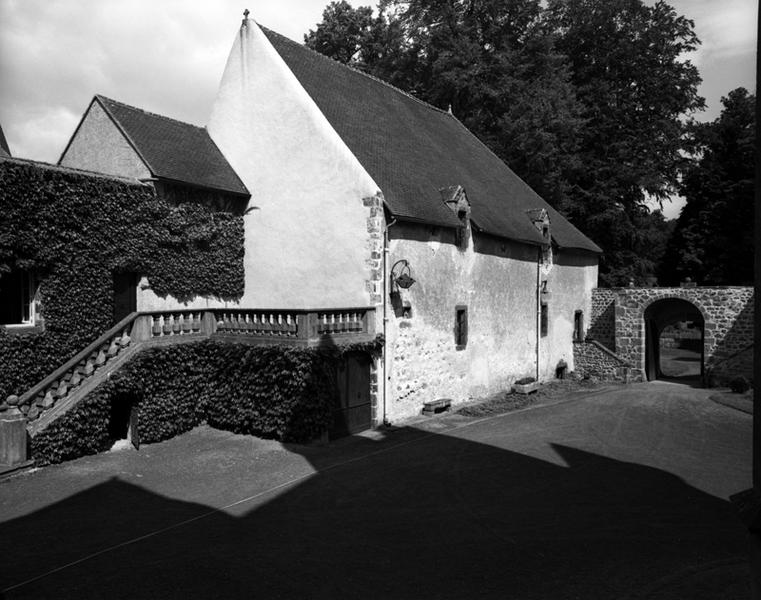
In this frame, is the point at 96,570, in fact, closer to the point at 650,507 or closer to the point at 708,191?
the point at 650,507

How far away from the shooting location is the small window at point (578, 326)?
89.4ft

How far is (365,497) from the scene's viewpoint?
398 inches

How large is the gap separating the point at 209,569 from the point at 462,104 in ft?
96.5

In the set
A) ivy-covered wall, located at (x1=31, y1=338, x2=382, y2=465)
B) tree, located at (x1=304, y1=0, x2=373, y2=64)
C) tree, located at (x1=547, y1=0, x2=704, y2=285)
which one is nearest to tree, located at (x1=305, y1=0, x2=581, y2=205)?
tree, located at (x1=304, y1=0, x2=373, y2=64)

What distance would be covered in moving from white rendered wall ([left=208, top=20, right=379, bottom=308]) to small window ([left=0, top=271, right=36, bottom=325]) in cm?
593

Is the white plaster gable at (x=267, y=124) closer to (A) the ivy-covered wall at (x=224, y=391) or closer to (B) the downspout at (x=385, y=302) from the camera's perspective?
(B) the downspout at (x=385, y=302)

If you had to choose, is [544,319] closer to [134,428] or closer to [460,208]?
[460,208]

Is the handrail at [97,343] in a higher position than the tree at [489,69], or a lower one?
lower

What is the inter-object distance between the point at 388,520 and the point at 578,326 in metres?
20.6

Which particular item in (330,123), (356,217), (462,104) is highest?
(462,104)

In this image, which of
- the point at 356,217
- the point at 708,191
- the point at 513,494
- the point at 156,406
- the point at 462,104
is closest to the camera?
the point at 513,494

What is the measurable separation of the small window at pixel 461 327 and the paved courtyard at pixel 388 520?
452 cm

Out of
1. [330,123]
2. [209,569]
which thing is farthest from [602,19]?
[209,569]

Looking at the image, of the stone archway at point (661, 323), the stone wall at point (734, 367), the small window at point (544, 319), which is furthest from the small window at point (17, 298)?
the stone wall at point (734, 367)
